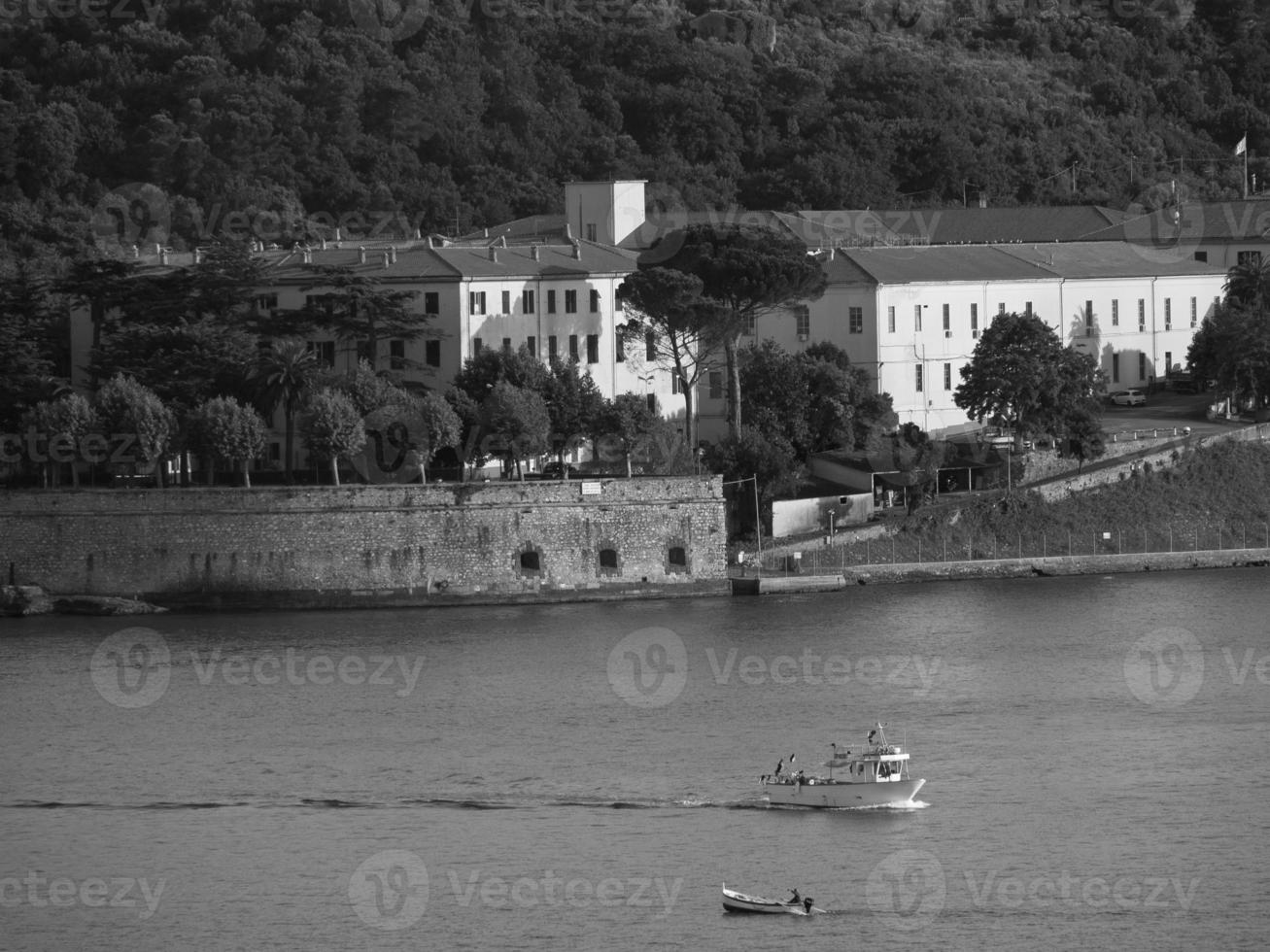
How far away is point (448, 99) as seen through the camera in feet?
284

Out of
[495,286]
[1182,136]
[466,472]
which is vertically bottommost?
[466,472]

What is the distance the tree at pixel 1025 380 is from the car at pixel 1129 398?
576cm

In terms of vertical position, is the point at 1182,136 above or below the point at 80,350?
above

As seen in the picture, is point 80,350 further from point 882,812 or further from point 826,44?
point 826,44

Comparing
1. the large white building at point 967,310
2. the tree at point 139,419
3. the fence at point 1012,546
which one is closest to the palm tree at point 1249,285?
the large white building at point 967,310

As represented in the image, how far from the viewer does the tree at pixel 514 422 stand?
156ft

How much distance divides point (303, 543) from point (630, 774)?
12845 mm

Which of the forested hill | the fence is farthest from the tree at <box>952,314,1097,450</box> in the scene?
the forested hill

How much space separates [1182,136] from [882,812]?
68585mm

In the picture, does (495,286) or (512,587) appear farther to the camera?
(495,286)

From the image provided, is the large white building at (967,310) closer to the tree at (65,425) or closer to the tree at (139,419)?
the tree at (139,419)

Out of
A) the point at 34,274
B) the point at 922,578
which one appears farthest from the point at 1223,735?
the point at 34,274

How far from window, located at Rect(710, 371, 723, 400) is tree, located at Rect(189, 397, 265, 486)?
10639 mm

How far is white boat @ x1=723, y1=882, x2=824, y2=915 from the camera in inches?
1120
